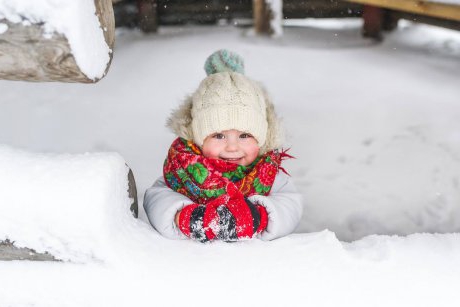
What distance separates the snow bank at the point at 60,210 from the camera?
1522 mm

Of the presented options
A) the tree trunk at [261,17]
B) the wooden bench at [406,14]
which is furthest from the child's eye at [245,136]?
the tree trunk at [261,17]

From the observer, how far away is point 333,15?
6867 mm

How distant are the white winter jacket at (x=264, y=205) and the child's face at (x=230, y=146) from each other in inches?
7.7

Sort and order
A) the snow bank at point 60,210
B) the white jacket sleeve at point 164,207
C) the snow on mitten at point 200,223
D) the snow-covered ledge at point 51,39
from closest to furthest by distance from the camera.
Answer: the snow-covered ledge at point 51,39 < the snow bank at point 60,210 < the snow on mitten at point 200,223 < the white jacket sleeve at point 164,207

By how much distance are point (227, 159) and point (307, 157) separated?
4.35ft

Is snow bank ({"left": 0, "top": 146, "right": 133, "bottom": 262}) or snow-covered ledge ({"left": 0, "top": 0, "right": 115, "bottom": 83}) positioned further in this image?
snow bank ({"left": 0, "top": 146, "right": 133, "bottom": 262})

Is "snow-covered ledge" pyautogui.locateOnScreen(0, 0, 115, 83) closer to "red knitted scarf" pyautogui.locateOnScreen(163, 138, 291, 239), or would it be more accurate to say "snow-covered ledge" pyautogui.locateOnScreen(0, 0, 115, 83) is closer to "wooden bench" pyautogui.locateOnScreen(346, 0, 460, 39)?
"red knitted scarf" pyautogui.locateOnScreen(163, 138, 291, 239)

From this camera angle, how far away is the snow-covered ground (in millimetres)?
1547

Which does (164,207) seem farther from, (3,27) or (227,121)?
(3,27)

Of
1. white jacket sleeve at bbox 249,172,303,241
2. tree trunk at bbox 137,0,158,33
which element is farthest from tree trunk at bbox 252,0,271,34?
white jacket sleeve at bbox 249,172,303,241

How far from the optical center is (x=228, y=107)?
2.11m

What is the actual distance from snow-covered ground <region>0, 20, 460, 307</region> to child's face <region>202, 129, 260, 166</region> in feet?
1.45

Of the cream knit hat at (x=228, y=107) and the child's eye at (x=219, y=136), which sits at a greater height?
the cream knit hat at (x=228, y=107)

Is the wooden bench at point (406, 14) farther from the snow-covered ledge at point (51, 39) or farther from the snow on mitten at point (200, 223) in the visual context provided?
the snow-covered ledge at point (51, 39)
